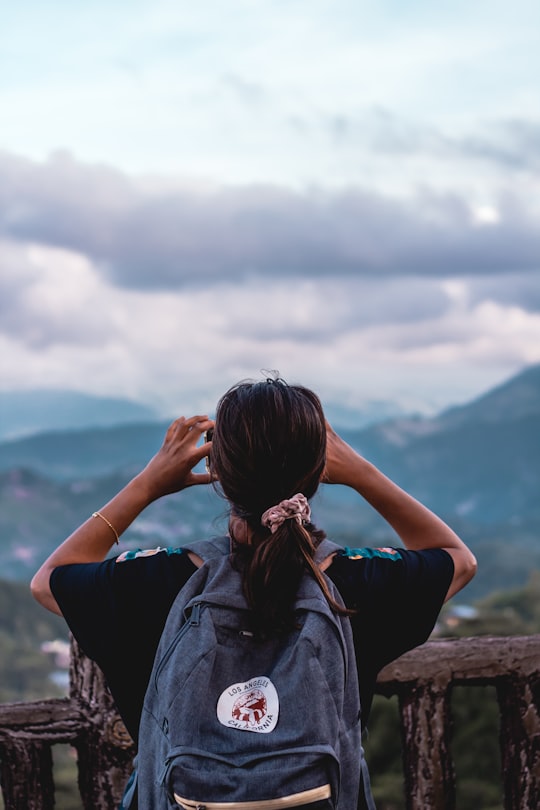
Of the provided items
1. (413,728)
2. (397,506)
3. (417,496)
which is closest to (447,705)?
(413,728)

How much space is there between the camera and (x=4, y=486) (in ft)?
477

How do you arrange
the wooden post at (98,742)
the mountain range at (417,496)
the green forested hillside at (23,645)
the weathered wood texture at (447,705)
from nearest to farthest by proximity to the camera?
the wooden post at (98,742) → the weathered wood texture at (447,705) → the green forested hillside at (23,645) → the mountain range at (417,496)

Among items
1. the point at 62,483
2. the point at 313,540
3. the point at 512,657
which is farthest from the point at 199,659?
the point at 62,483

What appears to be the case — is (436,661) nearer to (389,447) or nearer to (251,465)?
(251,465)

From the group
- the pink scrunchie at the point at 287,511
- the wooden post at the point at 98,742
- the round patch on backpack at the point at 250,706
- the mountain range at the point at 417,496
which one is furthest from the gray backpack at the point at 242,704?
the mountain range at the point at 417,496

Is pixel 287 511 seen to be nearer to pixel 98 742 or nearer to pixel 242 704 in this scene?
pixel 242 704

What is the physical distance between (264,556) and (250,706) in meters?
0.30

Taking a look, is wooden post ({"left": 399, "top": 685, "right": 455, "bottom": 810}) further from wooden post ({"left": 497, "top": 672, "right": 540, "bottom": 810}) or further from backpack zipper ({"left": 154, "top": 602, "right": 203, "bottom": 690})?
backpack zipper ({"left": 154, "top": 602, "right": 203, "bottom": 690})

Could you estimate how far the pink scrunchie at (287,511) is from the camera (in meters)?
1.89

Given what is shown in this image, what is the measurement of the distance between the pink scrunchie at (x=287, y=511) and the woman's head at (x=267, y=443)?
1.2 inches

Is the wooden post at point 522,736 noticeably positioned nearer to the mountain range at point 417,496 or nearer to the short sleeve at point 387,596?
the short sleeve at point 387,596

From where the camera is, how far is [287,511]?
6.20 ft

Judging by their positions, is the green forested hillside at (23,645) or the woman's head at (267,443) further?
the green forested hillside at (23,645)

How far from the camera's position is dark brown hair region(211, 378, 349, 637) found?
1873 millimetres
